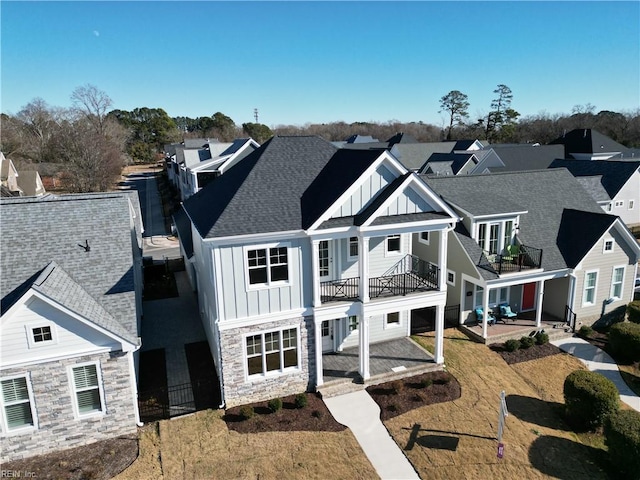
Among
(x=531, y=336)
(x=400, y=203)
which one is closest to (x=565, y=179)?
(x=531, y=336)

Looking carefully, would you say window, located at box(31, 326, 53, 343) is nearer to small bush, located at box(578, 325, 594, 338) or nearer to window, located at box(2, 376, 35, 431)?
window, located at box(2, 376, 35, 431)

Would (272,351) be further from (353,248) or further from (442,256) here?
(442,256)

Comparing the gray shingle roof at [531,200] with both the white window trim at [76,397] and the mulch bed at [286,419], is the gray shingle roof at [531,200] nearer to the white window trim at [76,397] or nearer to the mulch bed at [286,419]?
the mulch bed at [286,419]

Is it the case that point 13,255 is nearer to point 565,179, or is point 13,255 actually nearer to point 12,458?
point 12,458

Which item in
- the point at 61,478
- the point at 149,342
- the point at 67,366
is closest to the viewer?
the point at 61,478

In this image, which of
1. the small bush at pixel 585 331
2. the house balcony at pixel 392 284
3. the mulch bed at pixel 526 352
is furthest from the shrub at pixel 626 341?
the house balcony at pixel 392 284
